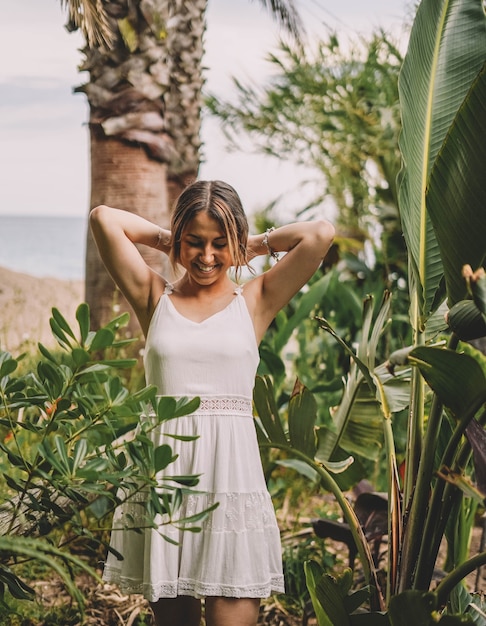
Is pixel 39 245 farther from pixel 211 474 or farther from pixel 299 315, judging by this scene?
pixel 211 474

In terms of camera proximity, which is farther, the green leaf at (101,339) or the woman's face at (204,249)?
the woman's face at (204,249)

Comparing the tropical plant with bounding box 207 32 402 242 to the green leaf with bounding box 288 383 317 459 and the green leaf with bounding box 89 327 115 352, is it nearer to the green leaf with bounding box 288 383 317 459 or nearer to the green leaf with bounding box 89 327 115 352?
the green leaf with bounding box 288 383 317 459

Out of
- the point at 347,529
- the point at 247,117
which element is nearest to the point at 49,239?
the point at 247,117

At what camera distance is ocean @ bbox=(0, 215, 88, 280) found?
2116 cm

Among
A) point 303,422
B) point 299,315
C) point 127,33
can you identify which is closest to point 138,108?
point 127,33

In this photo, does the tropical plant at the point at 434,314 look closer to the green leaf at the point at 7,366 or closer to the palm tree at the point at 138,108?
the green leaf at the point at 7,366

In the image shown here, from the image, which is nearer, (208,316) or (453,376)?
(453,376)

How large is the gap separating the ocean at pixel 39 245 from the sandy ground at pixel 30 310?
38.8 feet

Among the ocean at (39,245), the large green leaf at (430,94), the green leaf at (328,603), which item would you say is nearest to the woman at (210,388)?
the green leaf at (328,603)

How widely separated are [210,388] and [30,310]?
387cm

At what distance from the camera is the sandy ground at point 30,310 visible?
3371mm

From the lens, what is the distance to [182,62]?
12.1 feet

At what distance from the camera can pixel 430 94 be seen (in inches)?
74.7

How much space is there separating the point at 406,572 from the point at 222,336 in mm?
627
